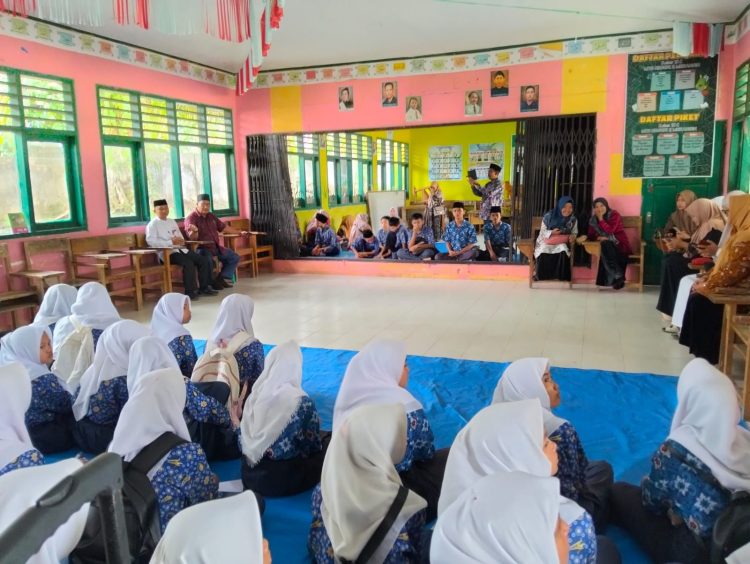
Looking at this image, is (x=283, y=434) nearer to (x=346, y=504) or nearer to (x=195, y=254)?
(x=346, y=504)

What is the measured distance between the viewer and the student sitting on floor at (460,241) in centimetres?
736

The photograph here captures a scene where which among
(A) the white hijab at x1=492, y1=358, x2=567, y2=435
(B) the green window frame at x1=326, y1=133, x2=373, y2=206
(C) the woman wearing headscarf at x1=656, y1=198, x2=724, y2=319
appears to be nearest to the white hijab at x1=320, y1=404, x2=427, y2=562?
(A) the white hijab at x1=492, y1=358, x2=567, y2=435

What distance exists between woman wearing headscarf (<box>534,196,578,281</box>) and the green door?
2.67 ft

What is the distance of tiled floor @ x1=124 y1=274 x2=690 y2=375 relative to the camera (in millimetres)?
4078

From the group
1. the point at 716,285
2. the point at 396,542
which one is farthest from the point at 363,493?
the point at 716,285

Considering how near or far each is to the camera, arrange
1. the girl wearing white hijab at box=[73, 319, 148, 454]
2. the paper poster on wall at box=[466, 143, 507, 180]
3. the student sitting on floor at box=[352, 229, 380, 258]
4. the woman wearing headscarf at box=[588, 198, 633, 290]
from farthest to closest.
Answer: the paper poster on wall at box=[466, 143, 507, 180], the student sitting on floor at box=[352, 229, 380, 258], the woman wearing headscarf at box=[588, 198, 633, 290], the girl wearing white hijab at box=[73, 319, 148, 454]

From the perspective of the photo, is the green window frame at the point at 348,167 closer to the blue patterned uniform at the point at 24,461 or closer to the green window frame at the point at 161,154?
the green window frame at the point at 161,154

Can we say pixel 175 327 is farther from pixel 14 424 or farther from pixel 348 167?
pixel 348 167

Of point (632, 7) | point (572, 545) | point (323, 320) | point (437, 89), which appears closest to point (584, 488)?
point (572, 545)

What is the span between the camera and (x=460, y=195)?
1221cm

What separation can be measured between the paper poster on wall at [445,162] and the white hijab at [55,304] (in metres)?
9.49

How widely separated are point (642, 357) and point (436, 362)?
4.65 feet

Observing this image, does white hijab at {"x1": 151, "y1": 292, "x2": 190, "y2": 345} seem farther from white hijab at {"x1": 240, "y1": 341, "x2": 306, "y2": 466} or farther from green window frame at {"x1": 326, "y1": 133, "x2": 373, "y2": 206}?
green window frame at {"x1": 326, "y1": 133, "x2": 373, "y2": 206}

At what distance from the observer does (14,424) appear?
5.97 feet
